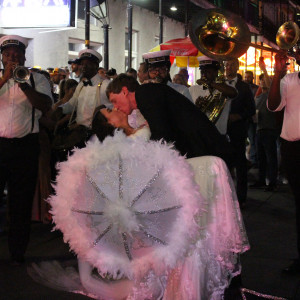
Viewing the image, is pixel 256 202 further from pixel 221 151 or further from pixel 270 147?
pixel 221 151

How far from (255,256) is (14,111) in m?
2.86

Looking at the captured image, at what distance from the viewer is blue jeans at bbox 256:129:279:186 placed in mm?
10125

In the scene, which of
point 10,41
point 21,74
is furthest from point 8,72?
point 10,41

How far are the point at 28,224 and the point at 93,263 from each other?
2.58 m

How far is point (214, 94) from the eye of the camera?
731 centimetres

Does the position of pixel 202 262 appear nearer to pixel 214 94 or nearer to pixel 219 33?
pixel 219 33

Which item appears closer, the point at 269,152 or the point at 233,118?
the point at 233,118

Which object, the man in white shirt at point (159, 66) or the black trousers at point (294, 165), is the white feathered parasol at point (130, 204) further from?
the man in white shirt at point (159, 66)

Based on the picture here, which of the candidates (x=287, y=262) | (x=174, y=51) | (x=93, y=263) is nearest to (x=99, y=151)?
(x=93, y=263)

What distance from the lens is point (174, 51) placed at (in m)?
14.7

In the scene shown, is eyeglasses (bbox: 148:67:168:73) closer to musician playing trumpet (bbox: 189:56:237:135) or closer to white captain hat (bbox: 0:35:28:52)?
white captain hat (bbox: 0:35:28:52)

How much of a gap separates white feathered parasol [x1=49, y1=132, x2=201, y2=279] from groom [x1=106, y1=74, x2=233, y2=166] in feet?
1.50

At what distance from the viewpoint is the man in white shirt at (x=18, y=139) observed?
5.46m

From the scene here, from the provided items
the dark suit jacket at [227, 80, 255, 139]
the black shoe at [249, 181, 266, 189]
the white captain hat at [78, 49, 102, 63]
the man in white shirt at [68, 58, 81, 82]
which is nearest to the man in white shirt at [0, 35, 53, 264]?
the white captain hat at [78, 49, 102, 63]
